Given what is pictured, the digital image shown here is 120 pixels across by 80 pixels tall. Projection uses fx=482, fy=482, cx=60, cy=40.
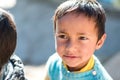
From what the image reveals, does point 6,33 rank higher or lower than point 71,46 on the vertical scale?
higher

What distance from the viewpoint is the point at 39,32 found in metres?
7.81

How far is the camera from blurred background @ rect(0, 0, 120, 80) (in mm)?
7195

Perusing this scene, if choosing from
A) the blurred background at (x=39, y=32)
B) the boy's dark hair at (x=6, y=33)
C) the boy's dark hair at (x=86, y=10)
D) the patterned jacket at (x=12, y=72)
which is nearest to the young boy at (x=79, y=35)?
the boy's dark hair at (x=86, y=10)

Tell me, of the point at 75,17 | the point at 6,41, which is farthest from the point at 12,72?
the point at 75,17

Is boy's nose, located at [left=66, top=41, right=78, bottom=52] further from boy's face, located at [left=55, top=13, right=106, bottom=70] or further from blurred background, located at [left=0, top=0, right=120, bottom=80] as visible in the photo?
blurred background, located at [left=0, top=0, right=120, bottom=80]

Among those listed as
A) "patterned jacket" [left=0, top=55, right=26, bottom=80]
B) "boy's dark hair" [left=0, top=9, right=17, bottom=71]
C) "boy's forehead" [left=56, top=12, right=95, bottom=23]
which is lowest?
"patterned jacket" [left=0, top=55, right=26, bottom=80]

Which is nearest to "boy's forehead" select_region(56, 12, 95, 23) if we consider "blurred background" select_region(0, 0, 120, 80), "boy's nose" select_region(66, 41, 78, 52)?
"boy's nose" select_region(66, 41, 78, 52)

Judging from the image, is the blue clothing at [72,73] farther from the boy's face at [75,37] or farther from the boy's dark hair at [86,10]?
the boy's dark hair at [86,10]

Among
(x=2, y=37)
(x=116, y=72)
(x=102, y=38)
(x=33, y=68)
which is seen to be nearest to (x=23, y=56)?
(x=33, y=68)

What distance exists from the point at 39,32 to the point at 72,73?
4.51 m

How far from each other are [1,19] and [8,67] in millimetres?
380

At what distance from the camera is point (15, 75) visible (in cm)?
301

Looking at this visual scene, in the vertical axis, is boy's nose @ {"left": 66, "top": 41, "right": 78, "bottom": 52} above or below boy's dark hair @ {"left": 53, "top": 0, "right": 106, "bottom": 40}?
below

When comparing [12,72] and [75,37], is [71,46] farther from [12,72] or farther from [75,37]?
[12,72]
